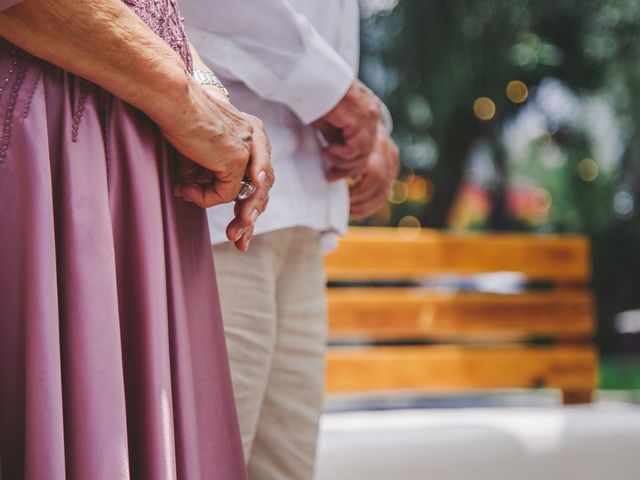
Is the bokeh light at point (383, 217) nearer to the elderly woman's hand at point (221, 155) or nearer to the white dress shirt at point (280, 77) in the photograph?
the white dress shirt at point (280, 77)

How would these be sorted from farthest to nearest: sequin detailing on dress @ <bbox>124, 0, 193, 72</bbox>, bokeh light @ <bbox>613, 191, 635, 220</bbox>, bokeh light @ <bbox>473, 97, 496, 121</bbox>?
1. bokeh light @ <bbox>613, 191, 635, 220</bbox>
2. bokeh light @ <bbox>473, 97, 496, 121</bbox>
3. sequin detailing on dress @ <bbox>124, 0, 193, 72</bbox>

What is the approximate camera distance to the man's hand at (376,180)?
1358mm

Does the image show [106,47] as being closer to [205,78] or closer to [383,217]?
[205,78]

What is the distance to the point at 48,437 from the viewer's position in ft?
2.20

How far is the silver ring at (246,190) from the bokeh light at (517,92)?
6100 mm

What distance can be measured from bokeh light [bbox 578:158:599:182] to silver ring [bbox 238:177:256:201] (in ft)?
22.3

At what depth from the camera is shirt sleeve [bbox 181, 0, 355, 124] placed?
1036 millimetres

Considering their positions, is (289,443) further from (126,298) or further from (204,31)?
(204,31)

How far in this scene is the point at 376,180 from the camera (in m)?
1.37

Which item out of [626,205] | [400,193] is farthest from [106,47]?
[626,205]

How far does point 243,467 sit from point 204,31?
1.82 feet

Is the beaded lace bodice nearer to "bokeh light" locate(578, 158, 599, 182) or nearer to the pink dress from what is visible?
the pink dress

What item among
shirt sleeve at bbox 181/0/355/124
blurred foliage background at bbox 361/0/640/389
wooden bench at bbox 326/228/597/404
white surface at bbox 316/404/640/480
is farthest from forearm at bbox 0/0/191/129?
blurred foliage background at bbox 361/0/640/389

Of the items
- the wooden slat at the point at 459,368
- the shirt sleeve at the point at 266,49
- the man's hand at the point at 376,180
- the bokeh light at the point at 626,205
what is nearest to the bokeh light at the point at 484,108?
the wooden slat at the point at 459,368
